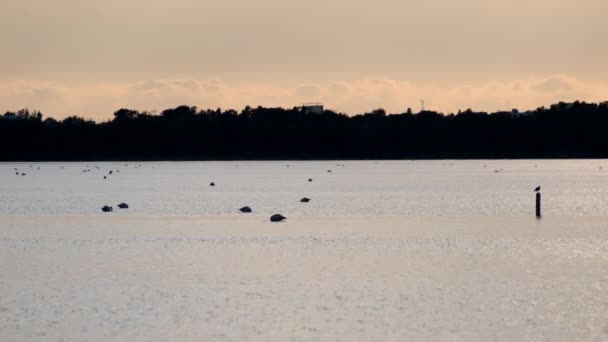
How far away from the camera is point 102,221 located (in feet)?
247

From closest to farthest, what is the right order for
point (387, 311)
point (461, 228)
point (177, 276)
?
point (387, 311) < point (177, 276) < point (461, 228)

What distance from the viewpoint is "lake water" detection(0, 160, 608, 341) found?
32.4 meters

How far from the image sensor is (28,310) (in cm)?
3541

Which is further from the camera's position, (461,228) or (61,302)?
(461,228)

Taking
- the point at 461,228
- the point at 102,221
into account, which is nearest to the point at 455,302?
the point at 461,228

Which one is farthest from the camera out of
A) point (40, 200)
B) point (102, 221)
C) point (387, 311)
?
point (40, 200)

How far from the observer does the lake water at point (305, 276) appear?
32.4 metres

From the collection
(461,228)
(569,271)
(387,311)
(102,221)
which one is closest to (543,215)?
(461,228)

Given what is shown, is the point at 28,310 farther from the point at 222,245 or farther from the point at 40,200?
the point at 40,200

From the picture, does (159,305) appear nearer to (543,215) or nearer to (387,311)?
(387,311)

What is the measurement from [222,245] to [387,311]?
22.6 m

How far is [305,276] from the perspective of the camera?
43.4m

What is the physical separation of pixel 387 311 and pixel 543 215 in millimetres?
47098

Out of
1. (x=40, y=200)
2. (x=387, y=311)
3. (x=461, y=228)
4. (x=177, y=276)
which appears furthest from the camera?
(x=40, y=200)
